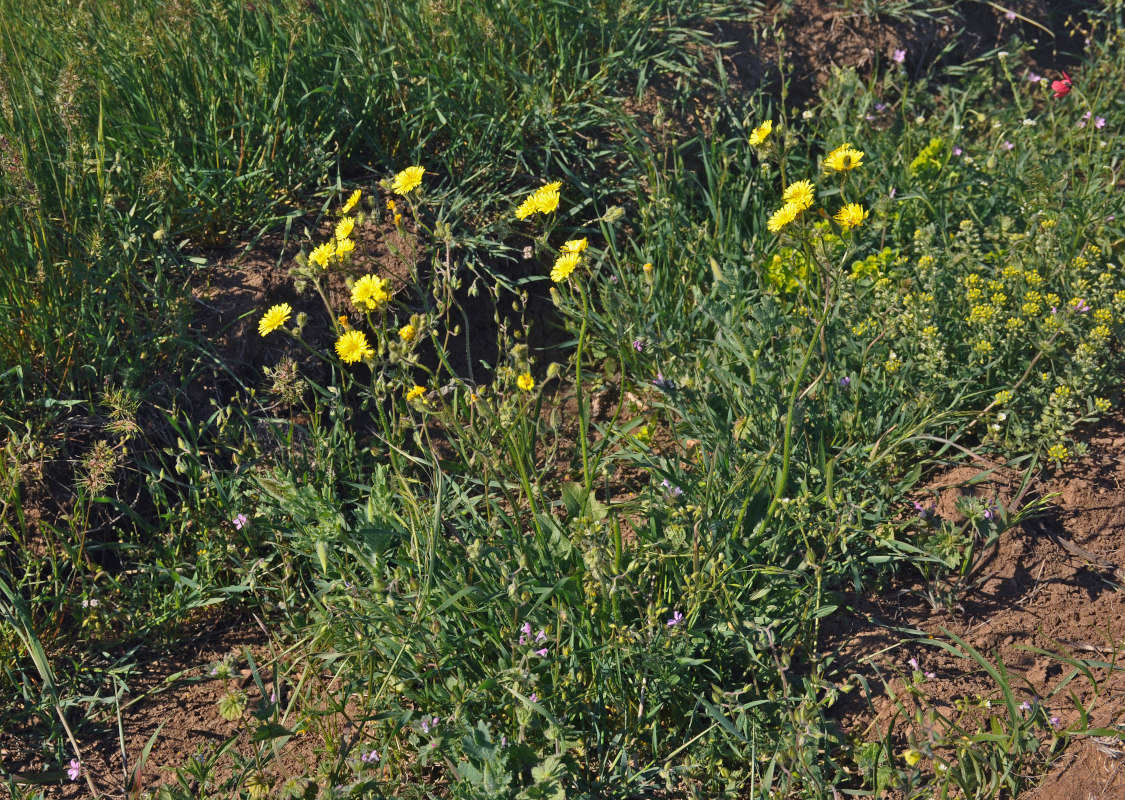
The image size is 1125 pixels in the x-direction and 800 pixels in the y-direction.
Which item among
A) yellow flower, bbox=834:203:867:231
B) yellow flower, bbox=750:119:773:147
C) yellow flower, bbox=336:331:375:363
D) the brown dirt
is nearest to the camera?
the brown dirt

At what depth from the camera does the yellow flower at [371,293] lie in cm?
191

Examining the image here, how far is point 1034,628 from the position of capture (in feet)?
6.61

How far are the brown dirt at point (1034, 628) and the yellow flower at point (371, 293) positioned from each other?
1.23m

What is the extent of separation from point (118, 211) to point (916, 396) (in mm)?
2286

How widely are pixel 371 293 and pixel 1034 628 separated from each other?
1620mm

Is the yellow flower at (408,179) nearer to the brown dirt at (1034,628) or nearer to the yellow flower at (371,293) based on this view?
the yellow flower at (371,293)

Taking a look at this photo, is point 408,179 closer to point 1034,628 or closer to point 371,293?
point 371,293

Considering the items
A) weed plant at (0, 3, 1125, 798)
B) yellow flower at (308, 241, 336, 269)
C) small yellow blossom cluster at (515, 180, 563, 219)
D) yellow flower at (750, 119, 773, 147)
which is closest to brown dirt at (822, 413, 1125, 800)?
weed plant at (0, 3, 1125, 798)

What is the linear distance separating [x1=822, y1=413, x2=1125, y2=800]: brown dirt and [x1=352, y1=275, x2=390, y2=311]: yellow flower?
123 cm

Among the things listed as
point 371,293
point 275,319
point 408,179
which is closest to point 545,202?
point 408,179

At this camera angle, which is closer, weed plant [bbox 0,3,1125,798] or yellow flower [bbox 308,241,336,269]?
weed plant [bbox 0,3,1125,798]

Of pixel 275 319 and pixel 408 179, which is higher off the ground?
pixel 408 179

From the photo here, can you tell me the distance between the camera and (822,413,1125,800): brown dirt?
6.06ft

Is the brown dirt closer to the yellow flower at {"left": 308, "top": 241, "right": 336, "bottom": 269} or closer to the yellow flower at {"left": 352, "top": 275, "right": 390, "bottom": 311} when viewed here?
the yellow flower at {"left": 352, "top": 275, "right": 390, "bottom": 311}
